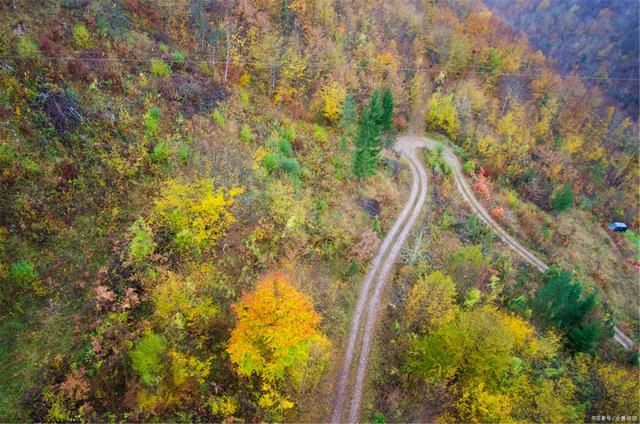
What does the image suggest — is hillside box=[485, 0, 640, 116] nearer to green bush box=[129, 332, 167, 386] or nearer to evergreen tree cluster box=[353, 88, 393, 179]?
evergreen tree cluster box=[353, 88, 393, 179]

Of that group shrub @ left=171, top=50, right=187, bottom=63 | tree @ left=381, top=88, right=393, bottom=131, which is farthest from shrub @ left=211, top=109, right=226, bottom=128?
tree @ left=381, top=88, right=393, bottom=131

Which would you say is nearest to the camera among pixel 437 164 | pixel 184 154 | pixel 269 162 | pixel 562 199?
pixel 184 154

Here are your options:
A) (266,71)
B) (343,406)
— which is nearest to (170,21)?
(266,71)

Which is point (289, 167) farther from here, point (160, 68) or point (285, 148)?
point (160, 68)

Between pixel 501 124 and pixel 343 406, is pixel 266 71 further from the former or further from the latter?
pixel 501 124

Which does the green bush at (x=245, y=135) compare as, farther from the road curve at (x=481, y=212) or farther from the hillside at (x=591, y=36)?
the hillside at (x=591, y=36)

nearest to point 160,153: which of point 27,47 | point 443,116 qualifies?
point 27,47
